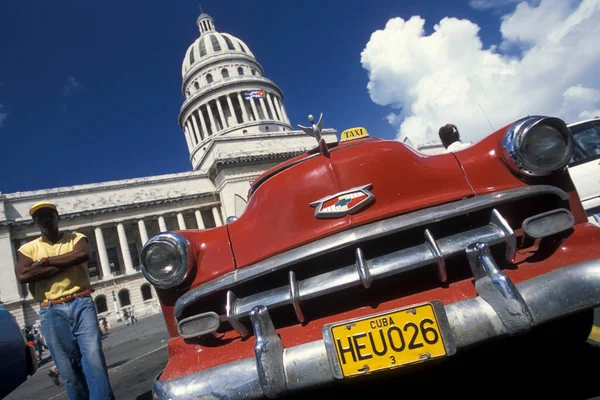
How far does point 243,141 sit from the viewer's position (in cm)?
3381

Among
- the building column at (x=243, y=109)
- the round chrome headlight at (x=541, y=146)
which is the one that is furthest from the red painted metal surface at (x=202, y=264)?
the building column at (x=243, y=109)

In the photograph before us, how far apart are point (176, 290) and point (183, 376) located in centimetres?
53

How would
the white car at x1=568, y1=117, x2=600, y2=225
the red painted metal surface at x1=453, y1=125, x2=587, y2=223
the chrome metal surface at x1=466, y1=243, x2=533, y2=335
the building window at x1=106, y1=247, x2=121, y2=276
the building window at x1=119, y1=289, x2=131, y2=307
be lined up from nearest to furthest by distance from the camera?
1. the chrome metal surface at x1=466, y1=243, x2=533, y2=335
2. the red painted metal surface at x1=453, y1=125, x2=587, y2=223
3. the white car at x1=568, y1=117, x2=600, y2=225
4. the building window at x1=119, y1=289, x2=131, y2=307
5. the building window at x1=106, y1=247, x2=121, y2=276

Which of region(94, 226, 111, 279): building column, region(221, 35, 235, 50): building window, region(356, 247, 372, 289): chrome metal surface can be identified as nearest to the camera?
region(356, 247, 372, 289): chrome metal surface

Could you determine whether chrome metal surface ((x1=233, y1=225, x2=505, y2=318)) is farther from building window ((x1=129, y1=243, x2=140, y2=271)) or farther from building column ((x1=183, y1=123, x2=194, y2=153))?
building column ((x1=183, y1=123, x2=194, y2=153))

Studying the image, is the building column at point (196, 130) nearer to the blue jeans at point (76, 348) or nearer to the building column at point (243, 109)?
the building column at point (243, 109)

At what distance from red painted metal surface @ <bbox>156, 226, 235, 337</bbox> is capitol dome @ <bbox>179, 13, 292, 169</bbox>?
130 ft

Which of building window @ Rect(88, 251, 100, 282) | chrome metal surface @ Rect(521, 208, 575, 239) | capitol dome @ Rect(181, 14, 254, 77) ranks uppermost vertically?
capitol dome @ Rect(181, 14, 254, 77)

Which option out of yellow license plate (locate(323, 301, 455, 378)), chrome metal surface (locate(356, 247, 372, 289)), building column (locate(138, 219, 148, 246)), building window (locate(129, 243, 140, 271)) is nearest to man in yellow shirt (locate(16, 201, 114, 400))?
yellow license plate (locate(323, 301, 455, 378))

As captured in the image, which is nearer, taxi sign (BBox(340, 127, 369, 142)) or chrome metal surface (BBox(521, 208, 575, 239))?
chrome metal surface (BBox(521, 208, 575, 239))

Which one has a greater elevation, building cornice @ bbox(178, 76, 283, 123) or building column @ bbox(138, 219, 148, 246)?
building cornice @ bbox(178, 76, 283, 123)

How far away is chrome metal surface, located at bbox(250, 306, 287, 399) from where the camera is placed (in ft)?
4.49

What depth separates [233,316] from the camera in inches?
65.5

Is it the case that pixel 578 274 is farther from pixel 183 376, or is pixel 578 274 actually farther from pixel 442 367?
pixel 183 376
